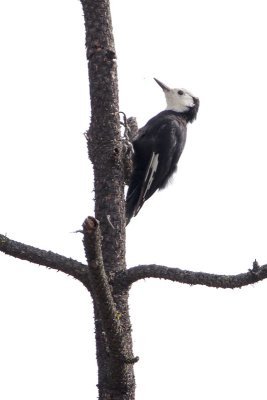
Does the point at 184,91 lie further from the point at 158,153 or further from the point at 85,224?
the point at 85,224

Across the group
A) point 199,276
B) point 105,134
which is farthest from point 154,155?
point 199,276

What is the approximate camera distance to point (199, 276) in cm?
336

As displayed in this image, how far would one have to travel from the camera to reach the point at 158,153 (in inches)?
278

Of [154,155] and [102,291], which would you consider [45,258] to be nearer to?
[102,291]

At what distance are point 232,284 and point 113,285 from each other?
29.6 inches

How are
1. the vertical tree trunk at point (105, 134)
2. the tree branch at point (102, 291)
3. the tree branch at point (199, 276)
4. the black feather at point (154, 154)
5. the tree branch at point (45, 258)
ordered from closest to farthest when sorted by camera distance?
the tree branch at point (102, 291), the tree branch at point (199, 276), the tree branch at point (45, 258), the vertical tree trunk at point (105, 134), the black feather at point (154, 154)

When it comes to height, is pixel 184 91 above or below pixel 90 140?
above

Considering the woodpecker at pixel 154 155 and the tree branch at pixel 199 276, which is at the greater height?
the woodpecker at pixel 154 155

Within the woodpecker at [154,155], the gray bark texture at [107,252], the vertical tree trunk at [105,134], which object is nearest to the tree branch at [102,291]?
the gray bark texture at [107,252]

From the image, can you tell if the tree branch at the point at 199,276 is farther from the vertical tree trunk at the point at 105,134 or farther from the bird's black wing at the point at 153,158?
the bird's black wing at the point at 153,158

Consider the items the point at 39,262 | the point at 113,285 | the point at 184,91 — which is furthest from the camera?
the point at 184,91

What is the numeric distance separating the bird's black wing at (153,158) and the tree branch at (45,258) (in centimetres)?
294

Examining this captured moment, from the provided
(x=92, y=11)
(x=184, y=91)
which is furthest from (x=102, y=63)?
(x=184, y=91)

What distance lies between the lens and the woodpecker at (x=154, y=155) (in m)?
6.77
